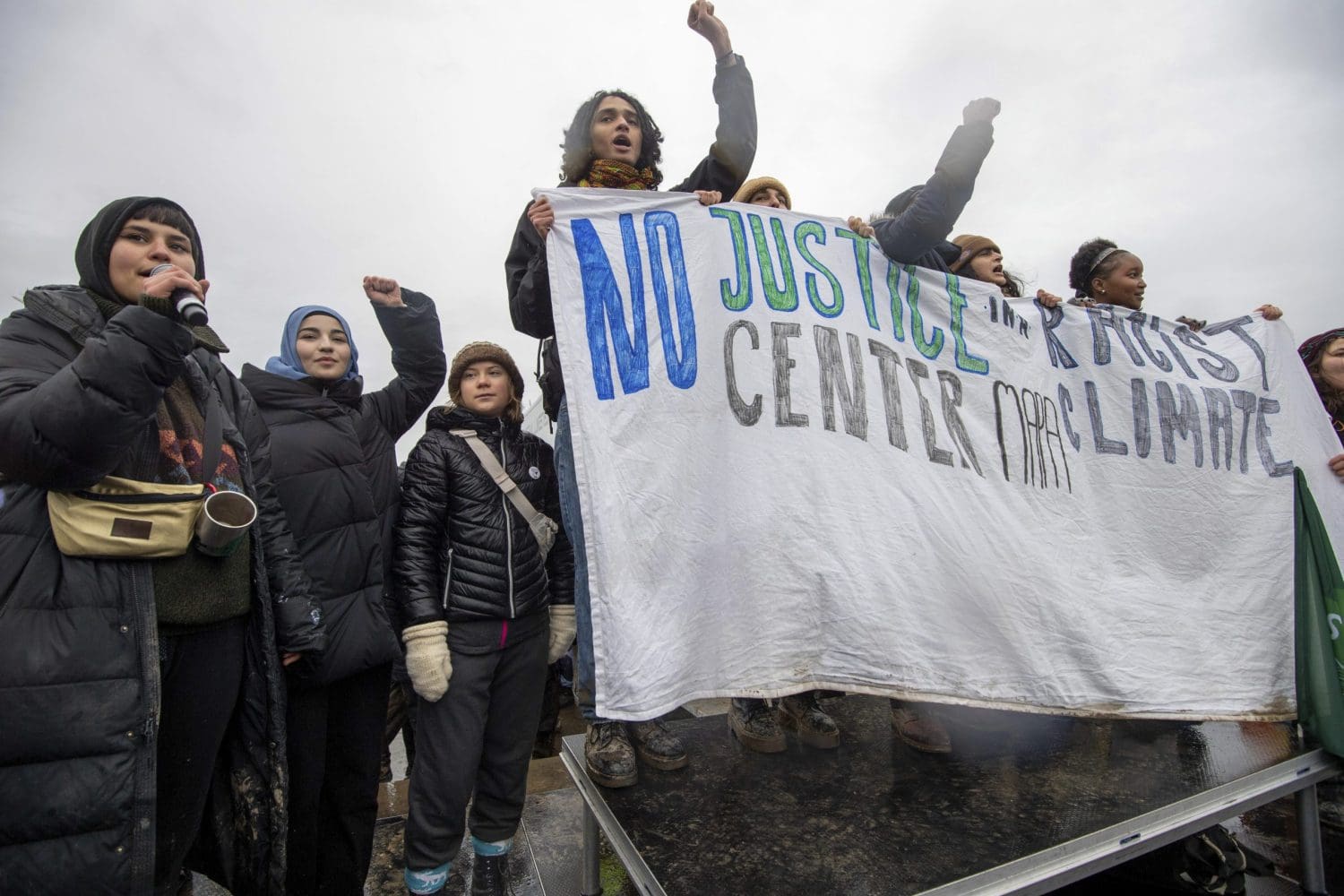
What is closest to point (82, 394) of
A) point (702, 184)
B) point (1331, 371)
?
point (702, 184)

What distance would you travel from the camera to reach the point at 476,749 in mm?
1975

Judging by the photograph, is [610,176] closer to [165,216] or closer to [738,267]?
[738,267]

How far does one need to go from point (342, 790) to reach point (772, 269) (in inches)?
81.0

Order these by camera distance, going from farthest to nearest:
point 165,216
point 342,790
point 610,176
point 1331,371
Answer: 1. point 1331,371
2. point 610,176
3. point 342,790
4. point 165,216

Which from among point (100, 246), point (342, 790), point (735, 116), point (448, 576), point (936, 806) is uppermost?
point (735, 116)

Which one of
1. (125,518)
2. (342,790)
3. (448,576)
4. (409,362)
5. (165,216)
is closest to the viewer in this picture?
(125,518)

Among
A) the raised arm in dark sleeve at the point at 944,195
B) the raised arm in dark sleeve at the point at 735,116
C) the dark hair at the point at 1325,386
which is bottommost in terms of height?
the dark hair at the point at 1325,386

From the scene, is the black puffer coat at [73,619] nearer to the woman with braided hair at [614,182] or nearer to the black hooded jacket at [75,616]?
the black hooded jacket at [75,616]

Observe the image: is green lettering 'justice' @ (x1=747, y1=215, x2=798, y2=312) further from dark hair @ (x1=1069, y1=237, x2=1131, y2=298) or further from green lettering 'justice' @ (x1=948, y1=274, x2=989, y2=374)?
dark hair @ (x1=1069, y1=237, x2=1131, y2=298)

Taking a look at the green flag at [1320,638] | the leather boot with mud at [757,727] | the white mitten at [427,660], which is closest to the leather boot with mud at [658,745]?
the leather boot with mud at [757,727]

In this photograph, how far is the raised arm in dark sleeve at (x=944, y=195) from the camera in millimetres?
2150

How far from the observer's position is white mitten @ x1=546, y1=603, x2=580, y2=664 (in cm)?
225

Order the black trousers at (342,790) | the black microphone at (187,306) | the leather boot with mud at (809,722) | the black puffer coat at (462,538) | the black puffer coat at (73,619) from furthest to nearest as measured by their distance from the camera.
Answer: the leather boot with mud at (809,722), the black puffer coat at (462,538), the black trousers at (342,790), the black microphone at (187,306), the black puffer coat at (73,619)

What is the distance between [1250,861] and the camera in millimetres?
2580
